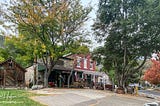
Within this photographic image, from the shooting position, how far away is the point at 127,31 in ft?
102

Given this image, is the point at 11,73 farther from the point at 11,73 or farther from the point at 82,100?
the point at 82,100

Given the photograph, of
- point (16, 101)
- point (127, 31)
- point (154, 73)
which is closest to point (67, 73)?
point (127, 31)

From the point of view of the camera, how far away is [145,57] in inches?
1297

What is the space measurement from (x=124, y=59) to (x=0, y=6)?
49.6 ft

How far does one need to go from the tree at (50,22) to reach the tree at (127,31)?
107 inches

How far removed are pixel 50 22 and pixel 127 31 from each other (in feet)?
28.4

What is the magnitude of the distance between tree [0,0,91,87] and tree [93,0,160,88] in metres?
2.72

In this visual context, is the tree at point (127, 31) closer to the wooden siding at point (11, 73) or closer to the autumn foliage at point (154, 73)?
the wooden siding at point (11, 73)

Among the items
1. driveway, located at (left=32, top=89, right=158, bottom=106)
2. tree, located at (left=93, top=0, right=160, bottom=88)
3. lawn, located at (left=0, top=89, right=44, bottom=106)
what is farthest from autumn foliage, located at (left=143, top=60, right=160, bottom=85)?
lawn, located at (left=0, top=89, right=44, bottom=106)

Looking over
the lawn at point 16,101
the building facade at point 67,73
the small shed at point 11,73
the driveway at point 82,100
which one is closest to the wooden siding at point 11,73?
the small shed at point 11,73

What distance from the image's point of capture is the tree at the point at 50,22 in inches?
1312

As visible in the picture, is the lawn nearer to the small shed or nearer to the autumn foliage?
the small shed

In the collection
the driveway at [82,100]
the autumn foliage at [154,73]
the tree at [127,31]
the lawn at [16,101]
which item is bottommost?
the driveway at [82,100]

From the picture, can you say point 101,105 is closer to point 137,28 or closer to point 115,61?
point 137,28
